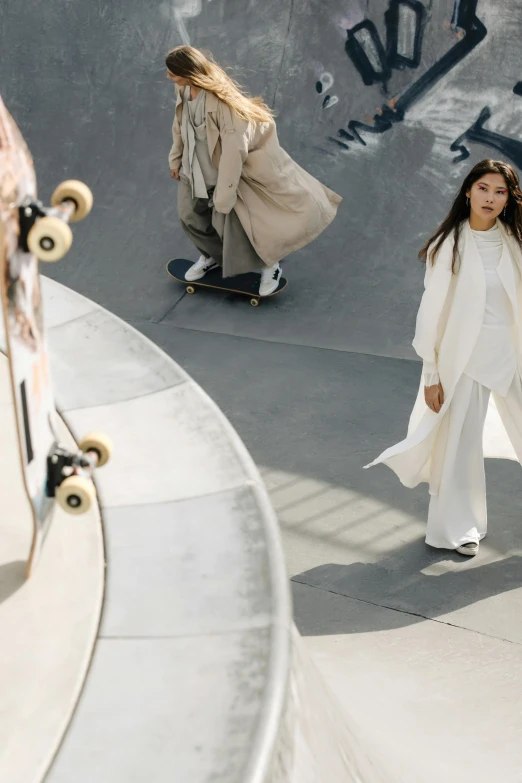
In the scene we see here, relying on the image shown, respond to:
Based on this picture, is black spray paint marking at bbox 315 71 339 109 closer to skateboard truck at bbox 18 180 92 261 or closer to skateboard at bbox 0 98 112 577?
skateboard at bbox 0 98 112 577

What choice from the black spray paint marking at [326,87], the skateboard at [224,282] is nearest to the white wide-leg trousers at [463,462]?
the skateboard at [224,282]

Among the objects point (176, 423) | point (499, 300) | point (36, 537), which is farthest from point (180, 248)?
point (36, 537)

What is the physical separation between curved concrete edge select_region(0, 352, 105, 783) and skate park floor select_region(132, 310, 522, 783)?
117 cm

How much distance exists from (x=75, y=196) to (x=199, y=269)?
4855 millimetres

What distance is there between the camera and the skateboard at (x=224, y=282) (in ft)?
22.1

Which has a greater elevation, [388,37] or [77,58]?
[388,37]

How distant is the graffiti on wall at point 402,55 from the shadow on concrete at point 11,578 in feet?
20.0

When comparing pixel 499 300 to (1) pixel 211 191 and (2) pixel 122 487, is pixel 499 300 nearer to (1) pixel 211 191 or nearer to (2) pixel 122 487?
(2) pixel 122 487

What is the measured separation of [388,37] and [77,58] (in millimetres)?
3122

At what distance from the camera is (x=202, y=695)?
6.94 ft

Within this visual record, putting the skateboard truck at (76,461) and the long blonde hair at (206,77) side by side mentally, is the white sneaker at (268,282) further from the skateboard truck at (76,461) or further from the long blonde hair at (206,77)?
the skateboard truck at (76,461)

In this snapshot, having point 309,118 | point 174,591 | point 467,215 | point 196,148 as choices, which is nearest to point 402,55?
point 309,118

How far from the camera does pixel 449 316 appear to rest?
163 inches

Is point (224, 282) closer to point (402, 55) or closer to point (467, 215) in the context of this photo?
point (402, 55)
